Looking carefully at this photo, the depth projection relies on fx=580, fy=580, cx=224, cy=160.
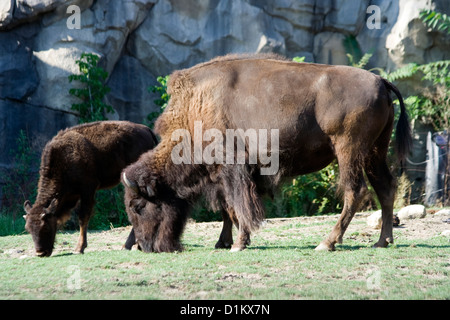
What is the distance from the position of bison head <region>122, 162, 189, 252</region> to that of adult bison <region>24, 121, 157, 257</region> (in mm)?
929

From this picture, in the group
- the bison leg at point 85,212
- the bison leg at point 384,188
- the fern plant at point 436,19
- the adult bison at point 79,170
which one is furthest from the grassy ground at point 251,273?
the fern plant at point 436,19

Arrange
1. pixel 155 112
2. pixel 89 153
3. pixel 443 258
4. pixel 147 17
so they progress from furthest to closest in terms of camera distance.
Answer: pixel 147 17 < pixel 155 112 < pixel 89 153 < pixel 443 258

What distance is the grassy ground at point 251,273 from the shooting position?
468 centimetres

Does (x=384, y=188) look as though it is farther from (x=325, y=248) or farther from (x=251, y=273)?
(x=251, y=273)

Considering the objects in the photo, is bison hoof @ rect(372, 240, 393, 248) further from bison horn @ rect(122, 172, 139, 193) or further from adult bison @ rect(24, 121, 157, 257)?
adult bison @ rect(24, 121, 157, 257)

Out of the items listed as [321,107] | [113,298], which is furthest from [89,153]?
[113,298]

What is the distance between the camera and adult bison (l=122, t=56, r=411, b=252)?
6578mm

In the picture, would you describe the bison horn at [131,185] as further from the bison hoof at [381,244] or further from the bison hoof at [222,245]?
the bison hoof at [381,244]

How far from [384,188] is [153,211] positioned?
2.80 m

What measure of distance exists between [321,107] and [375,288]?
8.19 ft

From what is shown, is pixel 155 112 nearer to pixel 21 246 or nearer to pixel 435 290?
pixel 21 246

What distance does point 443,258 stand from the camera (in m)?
6.18

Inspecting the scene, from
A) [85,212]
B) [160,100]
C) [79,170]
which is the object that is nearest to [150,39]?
[160,100]

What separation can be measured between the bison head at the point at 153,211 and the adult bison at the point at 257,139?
12 millimetres
